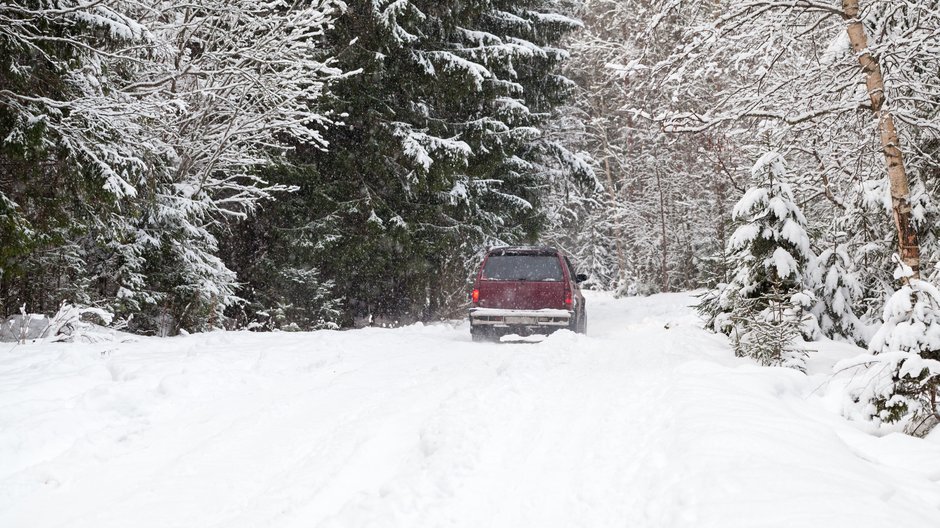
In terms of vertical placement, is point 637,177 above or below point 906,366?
above

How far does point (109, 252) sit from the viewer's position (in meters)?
10.0

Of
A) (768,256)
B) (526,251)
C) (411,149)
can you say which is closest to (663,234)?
(411,149)

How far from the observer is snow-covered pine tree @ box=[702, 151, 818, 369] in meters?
8.33

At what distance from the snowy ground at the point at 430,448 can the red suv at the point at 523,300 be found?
427 centimetres

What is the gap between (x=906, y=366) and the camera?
4762 mm

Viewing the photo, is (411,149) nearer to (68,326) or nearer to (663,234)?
(68,326)

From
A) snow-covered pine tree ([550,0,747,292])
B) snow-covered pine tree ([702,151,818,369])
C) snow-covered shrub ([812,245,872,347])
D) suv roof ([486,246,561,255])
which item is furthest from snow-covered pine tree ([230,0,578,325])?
snow-covered pine tree ([550,0,747,292])

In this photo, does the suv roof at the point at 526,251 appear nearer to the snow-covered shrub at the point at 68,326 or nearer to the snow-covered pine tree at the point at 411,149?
the snow-covered pine tree at the point at 411,149

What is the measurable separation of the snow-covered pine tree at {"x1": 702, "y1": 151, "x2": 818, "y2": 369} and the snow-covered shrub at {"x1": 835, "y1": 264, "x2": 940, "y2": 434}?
9.11 ft

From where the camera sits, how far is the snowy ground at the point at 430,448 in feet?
11.5

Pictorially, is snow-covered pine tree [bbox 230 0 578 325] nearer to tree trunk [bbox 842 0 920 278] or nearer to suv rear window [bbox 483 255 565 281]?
suv rear window [bbox 483 255 565 281]

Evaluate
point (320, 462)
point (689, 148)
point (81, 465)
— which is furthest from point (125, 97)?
point (689, 148)

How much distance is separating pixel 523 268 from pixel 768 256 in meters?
4.76

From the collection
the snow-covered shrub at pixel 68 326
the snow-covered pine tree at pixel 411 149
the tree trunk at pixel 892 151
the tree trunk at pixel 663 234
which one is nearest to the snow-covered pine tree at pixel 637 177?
the tree trunk at pixel 663 234
